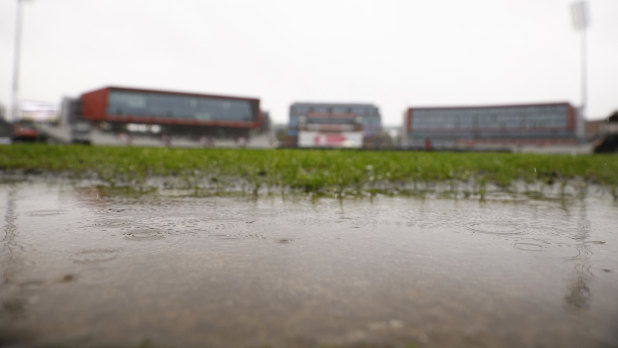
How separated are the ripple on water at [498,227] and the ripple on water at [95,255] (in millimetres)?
2375

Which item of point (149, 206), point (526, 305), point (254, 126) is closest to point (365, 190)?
point (149, 206)

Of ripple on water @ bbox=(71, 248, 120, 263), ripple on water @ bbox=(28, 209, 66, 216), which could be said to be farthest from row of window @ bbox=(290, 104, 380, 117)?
ripple on water @ bbox=(71, 248, 120, 263)

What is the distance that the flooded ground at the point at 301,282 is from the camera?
1070 mm

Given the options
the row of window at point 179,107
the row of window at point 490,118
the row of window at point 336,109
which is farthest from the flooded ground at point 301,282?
the row of window at point 490,118

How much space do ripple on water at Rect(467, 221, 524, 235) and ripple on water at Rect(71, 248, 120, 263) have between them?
2375 millimetres

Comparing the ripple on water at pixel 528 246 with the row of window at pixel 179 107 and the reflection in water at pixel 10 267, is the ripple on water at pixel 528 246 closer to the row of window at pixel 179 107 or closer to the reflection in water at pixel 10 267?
the reflection in water at pixel 10 267

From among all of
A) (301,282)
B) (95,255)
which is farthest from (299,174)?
(301,282)

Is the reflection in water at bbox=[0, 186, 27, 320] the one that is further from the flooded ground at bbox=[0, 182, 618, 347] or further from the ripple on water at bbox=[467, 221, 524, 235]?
the ripple on water at bbox=[467, 221, 524, 235]

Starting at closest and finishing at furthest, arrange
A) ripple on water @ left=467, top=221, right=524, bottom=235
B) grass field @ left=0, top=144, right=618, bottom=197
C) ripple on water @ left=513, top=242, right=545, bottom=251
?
1. ripple on water @ left=513, top=242, right=545, bottom=251
2. ripple on water @ left=467, top=221, right=524, bottom=235
3. grass field @ left=0, top=144, right=618, bottom=197

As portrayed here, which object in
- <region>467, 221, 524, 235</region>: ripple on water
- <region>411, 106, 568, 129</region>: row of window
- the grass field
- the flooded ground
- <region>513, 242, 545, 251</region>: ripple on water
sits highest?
<region>411, 106, 568, 129</region>: row of window

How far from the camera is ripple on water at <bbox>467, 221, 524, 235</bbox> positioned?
260cm

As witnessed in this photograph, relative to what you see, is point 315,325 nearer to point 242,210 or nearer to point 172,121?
point 242,210

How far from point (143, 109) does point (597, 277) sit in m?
60.4

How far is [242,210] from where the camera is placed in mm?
3383
